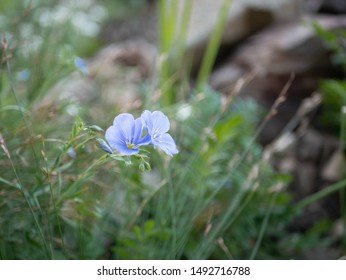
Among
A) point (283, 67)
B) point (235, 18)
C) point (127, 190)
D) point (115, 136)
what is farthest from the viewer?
point (235, 18)

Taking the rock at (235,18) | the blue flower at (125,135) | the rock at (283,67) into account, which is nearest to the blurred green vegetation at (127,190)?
the blue flower at (125,135)

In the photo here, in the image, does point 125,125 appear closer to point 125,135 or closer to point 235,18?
point 125,135

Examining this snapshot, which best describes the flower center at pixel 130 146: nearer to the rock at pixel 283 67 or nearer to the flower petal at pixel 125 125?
the flower petal at pixel 125 125

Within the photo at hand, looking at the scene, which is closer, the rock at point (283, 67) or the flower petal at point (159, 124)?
the flower petal at point (159, 124)

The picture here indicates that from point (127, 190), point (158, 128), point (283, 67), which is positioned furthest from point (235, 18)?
point (158, 128)

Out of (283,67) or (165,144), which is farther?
(283,67)

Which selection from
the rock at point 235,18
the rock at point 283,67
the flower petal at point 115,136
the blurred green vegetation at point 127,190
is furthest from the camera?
the rock at point 235,18

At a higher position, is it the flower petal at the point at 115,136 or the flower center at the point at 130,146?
the flower petal at the point at 115,136
